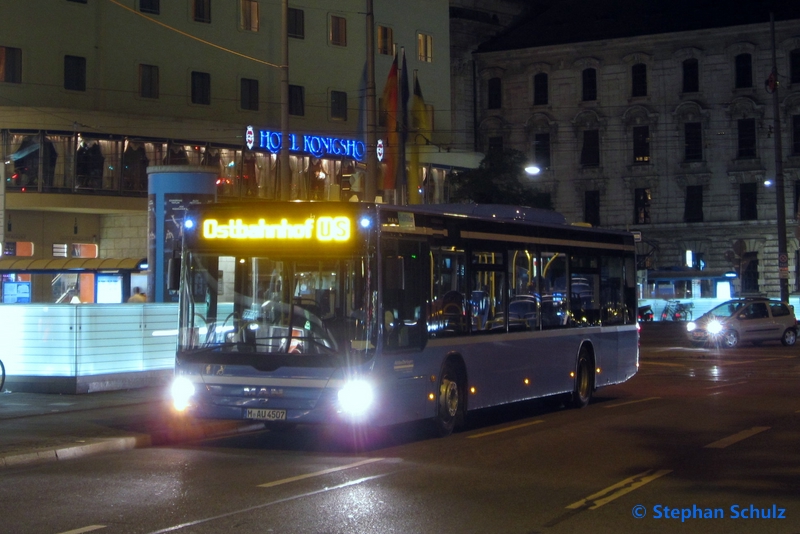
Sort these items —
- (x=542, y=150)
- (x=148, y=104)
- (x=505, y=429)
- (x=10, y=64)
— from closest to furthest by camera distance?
1. (x=505, y=429)
2. (x=10, y=64)
3. (x=148, y=104)
4. (x=542, y=150)

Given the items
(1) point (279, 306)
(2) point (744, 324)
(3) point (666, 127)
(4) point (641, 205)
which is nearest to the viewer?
(1) point (279, 306)

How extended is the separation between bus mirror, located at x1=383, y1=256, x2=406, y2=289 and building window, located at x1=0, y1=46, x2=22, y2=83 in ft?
115

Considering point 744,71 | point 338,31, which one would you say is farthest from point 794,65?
point 338,31

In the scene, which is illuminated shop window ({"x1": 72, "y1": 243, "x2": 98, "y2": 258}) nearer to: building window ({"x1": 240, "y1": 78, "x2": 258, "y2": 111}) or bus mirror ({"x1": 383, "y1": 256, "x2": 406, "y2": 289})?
building window ({"x1": 240, "y1": 78, "x2": 258, "y2": 111})

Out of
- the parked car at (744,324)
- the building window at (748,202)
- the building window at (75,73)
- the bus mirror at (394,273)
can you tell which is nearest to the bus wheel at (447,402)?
the bus mirror at (394,273)

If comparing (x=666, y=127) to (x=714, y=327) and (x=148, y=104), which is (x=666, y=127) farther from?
(x=714, y=327)

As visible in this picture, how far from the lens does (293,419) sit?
12250 millimetres

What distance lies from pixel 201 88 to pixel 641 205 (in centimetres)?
3410

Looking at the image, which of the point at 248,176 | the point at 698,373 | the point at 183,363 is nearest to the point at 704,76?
the point at 248,176

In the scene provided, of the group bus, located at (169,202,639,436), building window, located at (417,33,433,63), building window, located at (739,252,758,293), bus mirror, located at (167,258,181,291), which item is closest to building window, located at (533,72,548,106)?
building window, located at (739,252,758,293)

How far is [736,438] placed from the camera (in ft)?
43.2

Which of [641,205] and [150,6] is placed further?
[641,205]

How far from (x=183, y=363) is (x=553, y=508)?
18.1 feet

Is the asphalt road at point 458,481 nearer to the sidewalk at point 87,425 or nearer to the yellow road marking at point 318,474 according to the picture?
the yellow road marking at point 318,474
